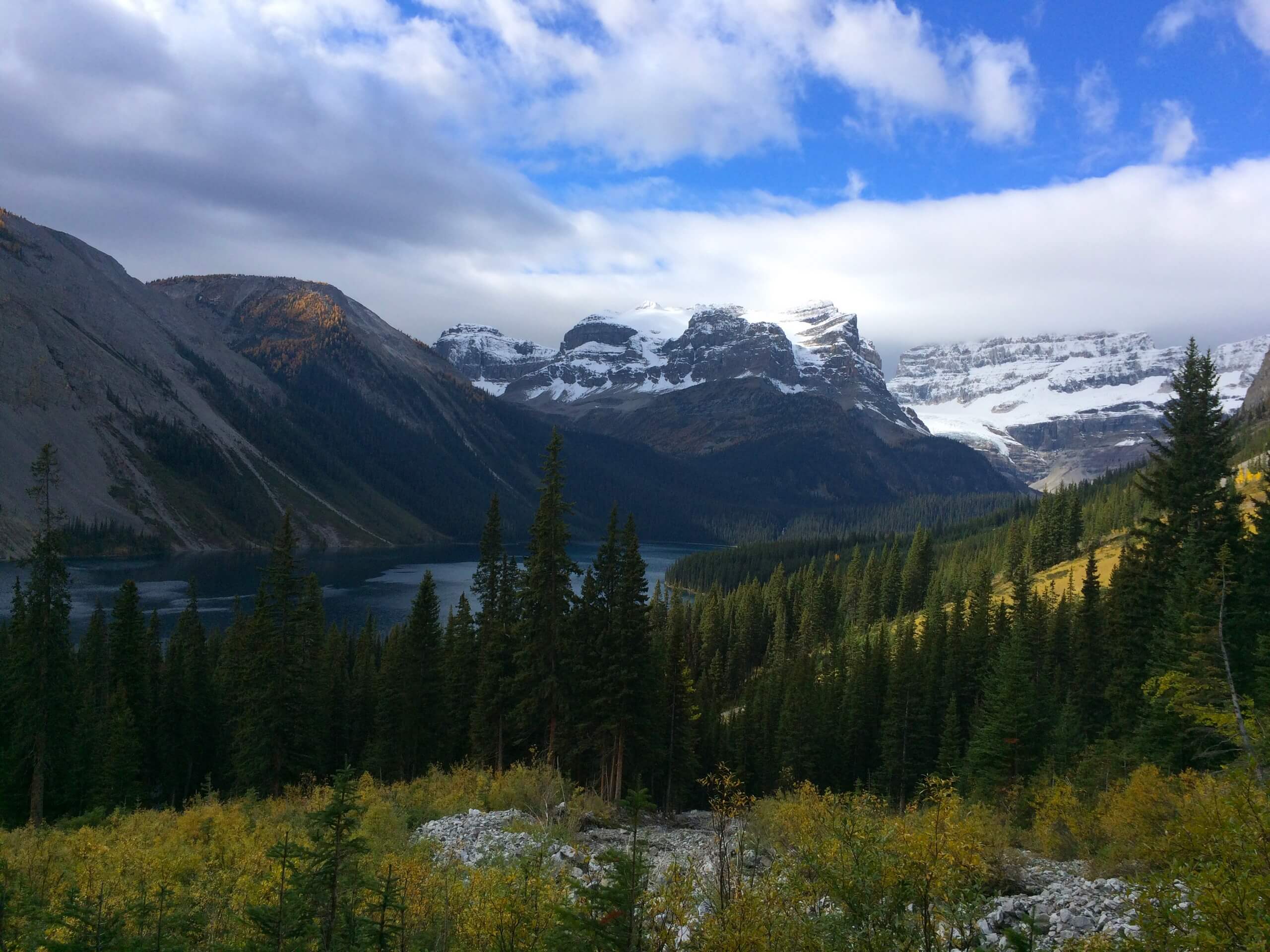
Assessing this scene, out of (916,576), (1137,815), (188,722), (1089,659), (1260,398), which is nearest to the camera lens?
(1137,815)

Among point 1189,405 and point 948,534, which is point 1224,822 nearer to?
point 1189,405

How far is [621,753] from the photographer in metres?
36.7

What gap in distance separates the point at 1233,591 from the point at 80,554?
205 meters

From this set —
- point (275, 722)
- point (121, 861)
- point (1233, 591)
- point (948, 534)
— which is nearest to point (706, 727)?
point (275, 722)

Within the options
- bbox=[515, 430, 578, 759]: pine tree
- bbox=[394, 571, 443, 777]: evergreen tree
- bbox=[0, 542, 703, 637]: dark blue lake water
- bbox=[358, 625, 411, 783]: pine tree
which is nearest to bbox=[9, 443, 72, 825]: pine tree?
bbox=[358, 625, 411, 783]: pine tree

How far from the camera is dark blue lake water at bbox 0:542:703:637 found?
117312mm

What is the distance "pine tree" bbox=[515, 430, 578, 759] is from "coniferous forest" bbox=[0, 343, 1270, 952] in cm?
18

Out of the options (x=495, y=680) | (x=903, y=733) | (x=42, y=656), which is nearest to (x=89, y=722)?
(x=42, y=656)

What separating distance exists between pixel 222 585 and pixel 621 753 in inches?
5501

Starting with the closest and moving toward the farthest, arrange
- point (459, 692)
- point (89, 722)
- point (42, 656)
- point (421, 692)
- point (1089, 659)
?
point (42, 656)
point (89, 722)
point (1089, 659)
point (459, 692)
point (421, 692)

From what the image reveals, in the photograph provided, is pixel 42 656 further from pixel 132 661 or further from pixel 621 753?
pixel 621 753

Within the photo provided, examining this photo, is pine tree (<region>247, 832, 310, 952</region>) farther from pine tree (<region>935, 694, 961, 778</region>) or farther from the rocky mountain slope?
the rocky mountain slope

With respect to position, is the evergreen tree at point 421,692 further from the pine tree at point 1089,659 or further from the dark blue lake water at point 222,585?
the dark blue lake water at point 222,585

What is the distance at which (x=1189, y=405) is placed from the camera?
3403 cm
